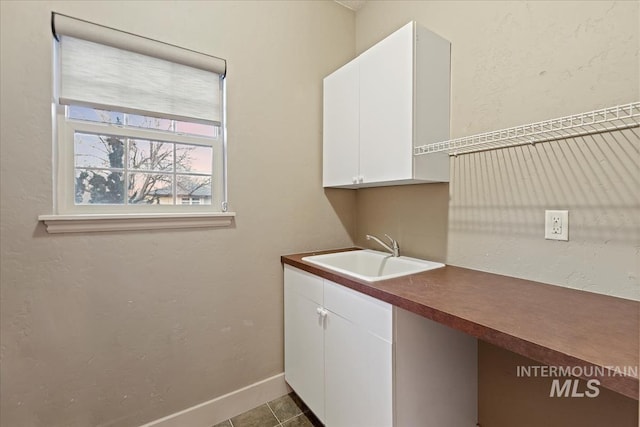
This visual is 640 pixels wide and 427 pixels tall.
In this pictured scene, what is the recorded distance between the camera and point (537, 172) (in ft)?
3.95

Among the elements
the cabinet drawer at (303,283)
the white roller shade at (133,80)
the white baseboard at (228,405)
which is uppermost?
the white roller shade at (133,80)

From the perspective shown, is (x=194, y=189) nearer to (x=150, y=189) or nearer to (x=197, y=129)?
(x=150, y=189)

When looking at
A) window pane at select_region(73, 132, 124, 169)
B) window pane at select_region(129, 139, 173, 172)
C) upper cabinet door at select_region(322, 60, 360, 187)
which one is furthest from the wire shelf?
window pane at select_region(73, 132, 124, 169)

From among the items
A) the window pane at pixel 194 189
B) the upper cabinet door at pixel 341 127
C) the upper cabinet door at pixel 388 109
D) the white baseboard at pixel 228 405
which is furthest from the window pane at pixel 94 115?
the white baseboard at pixel 228 405

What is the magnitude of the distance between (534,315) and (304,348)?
117cm

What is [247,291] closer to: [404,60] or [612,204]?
[404,60]

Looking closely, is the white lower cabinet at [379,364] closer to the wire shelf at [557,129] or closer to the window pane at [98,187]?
the wire shelf at [557,129]

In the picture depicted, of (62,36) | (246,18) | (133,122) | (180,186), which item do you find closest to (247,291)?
(180,186)

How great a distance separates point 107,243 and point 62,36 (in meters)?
0.95

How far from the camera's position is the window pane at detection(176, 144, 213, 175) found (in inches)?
63.8

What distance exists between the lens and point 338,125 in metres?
1.87

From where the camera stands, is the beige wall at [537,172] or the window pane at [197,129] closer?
the beige wall at [537,172]

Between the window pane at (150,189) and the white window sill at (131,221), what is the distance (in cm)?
13

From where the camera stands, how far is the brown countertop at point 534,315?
641 mm
